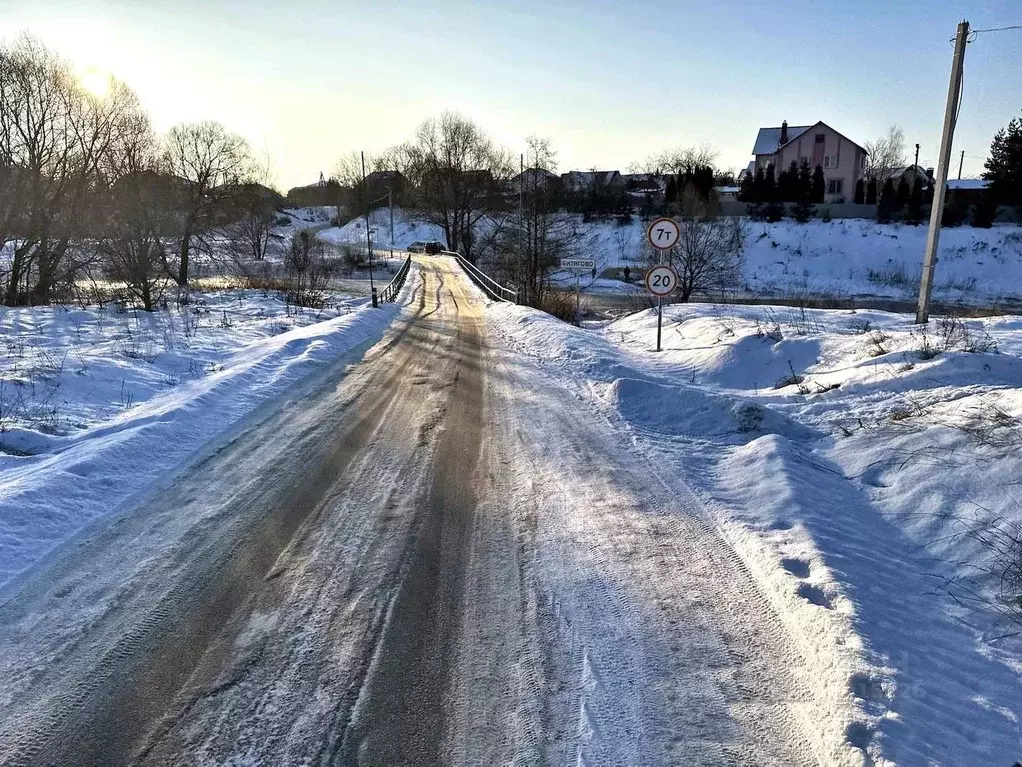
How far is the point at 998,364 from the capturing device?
276 inches

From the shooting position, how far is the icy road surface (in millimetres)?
2768

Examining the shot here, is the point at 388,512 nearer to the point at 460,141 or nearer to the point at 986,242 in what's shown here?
the point at 986,242

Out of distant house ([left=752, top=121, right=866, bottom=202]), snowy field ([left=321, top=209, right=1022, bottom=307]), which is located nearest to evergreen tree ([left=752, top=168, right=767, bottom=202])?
snowy field ([left=321, top=209, right=1022, bottom=307])

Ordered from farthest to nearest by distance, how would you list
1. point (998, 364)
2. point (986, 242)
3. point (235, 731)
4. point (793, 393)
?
1. point (986, 242)
2. point (793, 393)
3. point (998, 364)
4. point (235, 731)

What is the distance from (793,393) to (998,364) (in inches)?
89.9

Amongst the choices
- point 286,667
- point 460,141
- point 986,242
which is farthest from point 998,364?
point 460,141

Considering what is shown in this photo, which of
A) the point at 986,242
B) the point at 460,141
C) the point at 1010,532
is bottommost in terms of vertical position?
the point at 1010,532

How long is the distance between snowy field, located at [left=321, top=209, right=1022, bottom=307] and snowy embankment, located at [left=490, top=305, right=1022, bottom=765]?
3410 centimetres

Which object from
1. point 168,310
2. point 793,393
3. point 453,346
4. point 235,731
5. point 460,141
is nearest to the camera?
point 235,731

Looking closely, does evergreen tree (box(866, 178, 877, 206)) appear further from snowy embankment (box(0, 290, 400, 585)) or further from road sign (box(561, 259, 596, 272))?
snowy embankment (box(0, 290, 400, 585))

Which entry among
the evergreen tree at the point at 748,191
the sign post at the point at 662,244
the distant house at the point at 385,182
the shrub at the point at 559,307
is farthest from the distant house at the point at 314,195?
the sign post at the point at 662,244

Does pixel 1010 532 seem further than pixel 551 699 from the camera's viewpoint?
Yes

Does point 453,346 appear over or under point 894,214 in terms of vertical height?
under

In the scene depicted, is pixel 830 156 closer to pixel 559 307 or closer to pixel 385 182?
pixel 559 307
